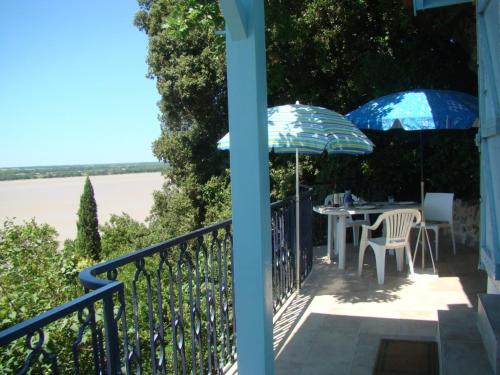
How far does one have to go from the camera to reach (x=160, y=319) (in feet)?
7.11

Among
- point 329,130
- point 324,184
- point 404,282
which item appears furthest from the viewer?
point 324,184

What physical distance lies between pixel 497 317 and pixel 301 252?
8.68 ft

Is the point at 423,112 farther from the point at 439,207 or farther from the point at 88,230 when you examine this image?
the point at 88,230

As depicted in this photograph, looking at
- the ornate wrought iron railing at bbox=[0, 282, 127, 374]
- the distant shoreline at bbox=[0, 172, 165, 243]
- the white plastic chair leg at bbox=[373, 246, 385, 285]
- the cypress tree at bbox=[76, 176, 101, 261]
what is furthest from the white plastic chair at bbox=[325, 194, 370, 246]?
the distant shoreline at bbox=[0, 172, 165, 243]

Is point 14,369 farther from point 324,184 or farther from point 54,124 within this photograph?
point 54,124

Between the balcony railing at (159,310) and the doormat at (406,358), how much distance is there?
1.04 m

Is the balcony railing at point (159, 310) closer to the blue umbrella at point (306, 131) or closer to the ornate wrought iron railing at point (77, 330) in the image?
the ornate wrought iron railing at point (77, 330)

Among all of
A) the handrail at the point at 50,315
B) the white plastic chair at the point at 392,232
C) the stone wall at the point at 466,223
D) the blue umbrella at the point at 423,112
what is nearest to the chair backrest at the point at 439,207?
the stone wall at the point at 466,223

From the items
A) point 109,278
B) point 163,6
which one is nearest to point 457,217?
point 109,278

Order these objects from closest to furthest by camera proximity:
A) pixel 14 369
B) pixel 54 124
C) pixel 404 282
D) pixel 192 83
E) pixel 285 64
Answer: pixel 14 369 → pixel 404 282 → pixel 285 64 → pixel 192 83 → pixel 54 124

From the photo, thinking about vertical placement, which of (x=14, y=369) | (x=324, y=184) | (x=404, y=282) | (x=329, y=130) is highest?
(x=329, y=130)

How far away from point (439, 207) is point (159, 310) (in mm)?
4802

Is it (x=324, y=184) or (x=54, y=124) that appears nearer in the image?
(x=324, y=184)

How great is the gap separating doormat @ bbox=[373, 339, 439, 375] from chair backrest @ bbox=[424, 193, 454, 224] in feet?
9.92
